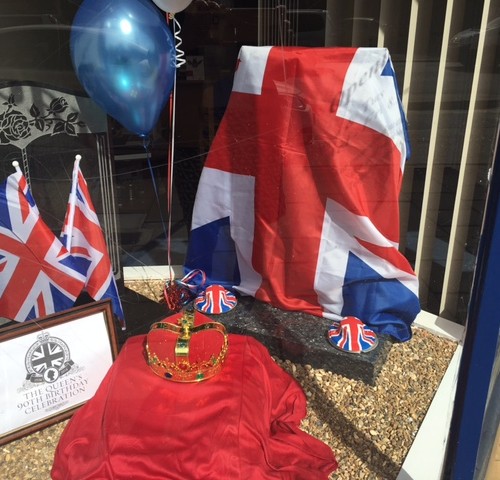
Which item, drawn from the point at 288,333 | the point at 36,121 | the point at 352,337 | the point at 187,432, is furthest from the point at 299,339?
the point at 36,121

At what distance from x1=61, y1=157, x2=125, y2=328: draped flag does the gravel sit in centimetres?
58

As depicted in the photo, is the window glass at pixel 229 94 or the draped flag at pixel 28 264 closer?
the draped flag at pixel 28 264

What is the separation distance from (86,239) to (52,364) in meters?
0.53

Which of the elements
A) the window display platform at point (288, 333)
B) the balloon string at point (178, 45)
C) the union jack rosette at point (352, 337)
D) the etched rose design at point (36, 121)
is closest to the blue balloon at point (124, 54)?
the balloon string at point (178, 45)

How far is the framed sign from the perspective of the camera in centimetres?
181

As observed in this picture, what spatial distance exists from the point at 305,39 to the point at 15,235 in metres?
1.44

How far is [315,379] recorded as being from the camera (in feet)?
7.18

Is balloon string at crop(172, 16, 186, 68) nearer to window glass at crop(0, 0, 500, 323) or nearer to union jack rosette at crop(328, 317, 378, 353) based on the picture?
window glass at crop(0, 0, 500, 323)

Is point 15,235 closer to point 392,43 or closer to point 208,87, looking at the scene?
point 208,87

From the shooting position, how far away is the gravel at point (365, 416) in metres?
1.76

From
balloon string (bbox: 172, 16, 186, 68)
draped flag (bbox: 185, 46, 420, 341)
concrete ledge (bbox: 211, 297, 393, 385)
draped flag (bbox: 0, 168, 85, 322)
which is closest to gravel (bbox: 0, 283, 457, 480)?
concrete ledge (bbox: 211, 297, 393, 385)

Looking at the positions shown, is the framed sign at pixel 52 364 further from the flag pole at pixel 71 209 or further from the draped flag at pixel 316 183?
the draped flag at pixel 316 183

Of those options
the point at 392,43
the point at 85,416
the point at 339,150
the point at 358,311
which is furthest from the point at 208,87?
the point at 85,416

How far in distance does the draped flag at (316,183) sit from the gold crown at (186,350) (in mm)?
750
